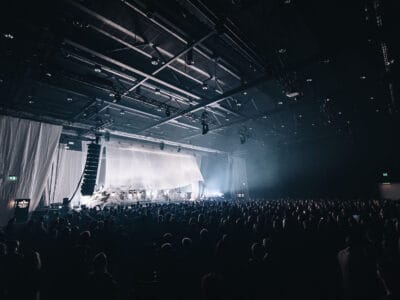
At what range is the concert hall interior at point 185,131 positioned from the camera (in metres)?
4.13

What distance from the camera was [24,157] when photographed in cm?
1370

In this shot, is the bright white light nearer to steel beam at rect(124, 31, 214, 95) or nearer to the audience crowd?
steel beam at rect(124, 31, 214, 95)

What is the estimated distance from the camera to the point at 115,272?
20.6 feet

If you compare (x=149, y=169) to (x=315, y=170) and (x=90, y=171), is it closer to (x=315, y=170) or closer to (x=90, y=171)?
(x=90, y=171)

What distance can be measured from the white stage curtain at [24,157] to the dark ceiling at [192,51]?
3.93 feet

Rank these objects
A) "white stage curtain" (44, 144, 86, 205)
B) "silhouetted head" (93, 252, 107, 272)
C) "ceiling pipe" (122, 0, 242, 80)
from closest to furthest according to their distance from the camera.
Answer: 1. "silhouetted head" (93, 252, 107, 272)
2. "ceiling pipe" (122, 0, 242, 80)
3. "white stage curtain" (44, 144, 86, 205)

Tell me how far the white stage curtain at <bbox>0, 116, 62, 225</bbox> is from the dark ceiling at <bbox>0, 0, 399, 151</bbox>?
1.20m

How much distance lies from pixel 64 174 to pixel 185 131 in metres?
11.1

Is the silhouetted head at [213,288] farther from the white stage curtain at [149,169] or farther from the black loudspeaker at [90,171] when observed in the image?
the white stage curtain at [149,169]

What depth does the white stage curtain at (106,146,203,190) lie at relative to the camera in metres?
20.1

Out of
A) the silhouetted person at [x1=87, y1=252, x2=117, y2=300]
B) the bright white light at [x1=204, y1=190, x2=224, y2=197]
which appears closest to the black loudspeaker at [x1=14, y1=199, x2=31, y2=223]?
the silhouetted person at [x1=87, y1=252, x2=117, y2=300]

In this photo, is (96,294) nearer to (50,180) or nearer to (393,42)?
(393,42)

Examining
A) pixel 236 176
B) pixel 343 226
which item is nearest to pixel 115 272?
pixel 343 226

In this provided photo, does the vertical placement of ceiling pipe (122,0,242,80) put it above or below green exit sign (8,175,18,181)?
above
